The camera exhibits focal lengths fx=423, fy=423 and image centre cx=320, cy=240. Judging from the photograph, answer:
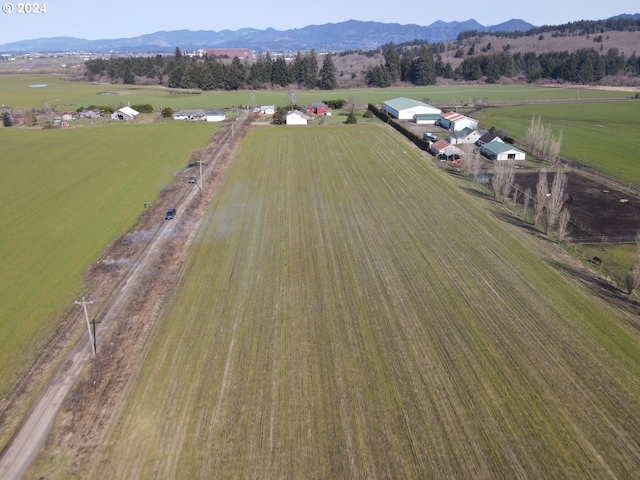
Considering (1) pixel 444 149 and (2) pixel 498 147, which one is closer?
(1) pixel 444 149

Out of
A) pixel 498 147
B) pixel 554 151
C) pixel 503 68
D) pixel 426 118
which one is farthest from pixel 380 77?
pixel 554 151

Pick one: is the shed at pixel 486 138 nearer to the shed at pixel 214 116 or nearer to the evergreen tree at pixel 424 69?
the shed at pixel 214 116

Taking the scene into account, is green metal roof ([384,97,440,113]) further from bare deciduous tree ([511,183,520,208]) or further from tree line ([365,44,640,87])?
tree line ([365,44,640,87])

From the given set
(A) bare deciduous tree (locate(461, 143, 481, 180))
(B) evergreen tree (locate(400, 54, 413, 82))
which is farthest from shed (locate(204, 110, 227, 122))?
(B) evergreen tree (locate(400, 54, 413, 82))

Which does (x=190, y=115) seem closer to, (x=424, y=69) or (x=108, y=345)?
(x=108, y=345)

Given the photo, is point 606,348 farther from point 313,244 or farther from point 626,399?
point 313,244

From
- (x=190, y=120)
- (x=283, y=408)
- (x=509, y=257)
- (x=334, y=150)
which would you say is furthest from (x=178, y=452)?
(x=190, y=120)
